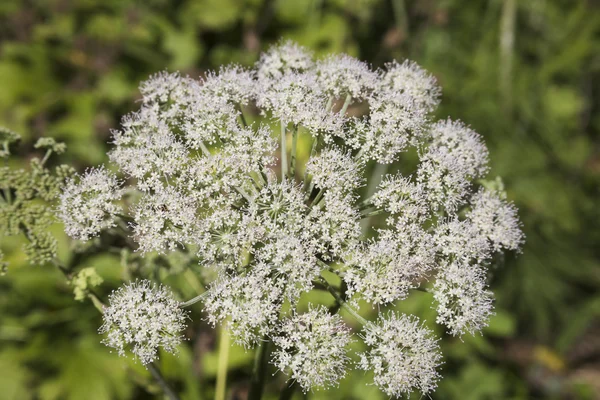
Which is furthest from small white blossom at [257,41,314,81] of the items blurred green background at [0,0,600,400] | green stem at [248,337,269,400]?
blurred green background at [0,0,600,400]

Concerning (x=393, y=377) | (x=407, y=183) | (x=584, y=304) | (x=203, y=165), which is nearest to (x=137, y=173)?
(x=203, y=165)

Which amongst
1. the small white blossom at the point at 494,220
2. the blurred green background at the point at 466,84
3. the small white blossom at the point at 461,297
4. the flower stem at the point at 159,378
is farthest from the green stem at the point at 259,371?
the blurred green background at the point at 466,84

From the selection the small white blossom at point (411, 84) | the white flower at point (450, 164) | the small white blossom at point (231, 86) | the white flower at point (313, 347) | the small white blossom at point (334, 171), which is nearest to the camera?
the white flower at point (313, 347)

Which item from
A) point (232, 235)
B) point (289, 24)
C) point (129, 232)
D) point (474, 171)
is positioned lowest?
point (232, 235)

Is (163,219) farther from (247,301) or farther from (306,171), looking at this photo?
(306,171)

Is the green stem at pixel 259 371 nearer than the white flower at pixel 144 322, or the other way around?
the white flower at pixel 144 322

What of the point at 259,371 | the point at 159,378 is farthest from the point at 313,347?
the point at 159,378

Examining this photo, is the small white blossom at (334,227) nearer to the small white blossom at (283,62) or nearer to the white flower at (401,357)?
the white flower at (401,357)

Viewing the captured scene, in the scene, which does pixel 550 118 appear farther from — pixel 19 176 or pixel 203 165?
pixel 19 176
